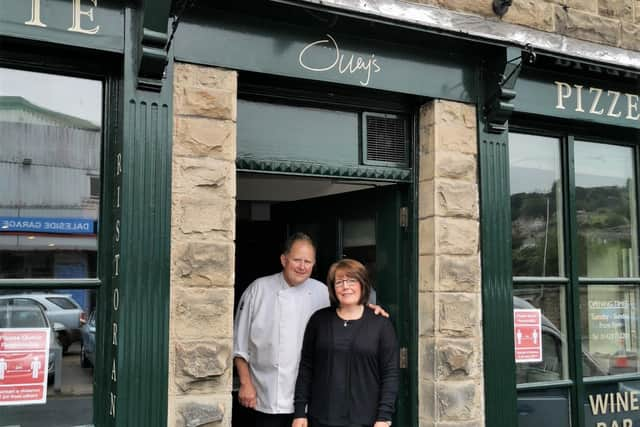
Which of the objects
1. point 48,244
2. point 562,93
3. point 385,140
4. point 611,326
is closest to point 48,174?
point 48,244

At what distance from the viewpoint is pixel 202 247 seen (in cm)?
355

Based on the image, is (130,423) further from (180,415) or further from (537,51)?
(537,51)

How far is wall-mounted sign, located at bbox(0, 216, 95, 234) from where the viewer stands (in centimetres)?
332

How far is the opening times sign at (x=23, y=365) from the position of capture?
321cm

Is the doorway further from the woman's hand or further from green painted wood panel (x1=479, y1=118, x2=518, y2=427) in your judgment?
the woman's hand

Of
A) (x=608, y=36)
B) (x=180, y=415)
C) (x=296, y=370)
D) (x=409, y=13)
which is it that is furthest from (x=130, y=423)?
(x=608, y=36)

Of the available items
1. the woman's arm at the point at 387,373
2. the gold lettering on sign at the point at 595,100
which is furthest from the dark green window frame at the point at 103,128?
the gold lettering on sign at the point at 595,100

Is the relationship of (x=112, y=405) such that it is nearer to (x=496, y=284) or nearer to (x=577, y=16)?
(x=496, y=284)

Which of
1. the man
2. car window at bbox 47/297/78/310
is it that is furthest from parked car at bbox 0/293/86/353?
the man

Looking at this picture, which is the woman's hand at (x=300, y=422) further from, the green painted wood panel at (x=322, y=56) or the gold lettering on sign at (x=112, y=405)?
the green painted wood panel at (x=322, y=56)

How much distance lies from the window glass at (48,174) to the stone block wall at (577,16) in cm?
232

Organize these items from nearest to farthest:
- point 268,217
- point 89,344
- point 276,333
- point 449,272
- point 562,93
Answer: point 89,344
point 276,333
point 449,272
point 562,93
point 268,217

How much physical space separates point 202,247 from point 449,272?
1657 mm

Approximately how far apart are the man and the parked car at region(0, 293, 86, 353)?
112 cm
